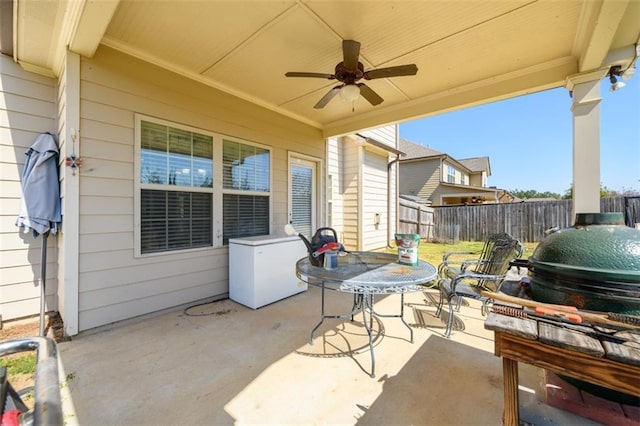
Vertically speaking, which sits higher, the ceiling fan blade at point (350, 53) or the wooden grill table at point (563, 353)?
the ceiling fan blade at point (350, 53)

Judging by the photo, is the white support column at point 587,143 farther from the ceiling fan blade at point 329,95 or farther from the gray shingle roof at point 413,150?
the gray shingle roof at point 413,150

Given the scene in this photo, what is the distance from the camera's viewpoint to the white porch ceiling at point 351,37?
2125mm

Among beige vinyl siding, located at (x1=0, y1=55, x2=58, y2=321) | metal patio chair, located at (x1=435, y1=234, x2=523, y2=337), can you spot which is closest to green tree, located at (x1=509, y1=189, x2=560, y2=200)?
metal patio chair, located at (x1=435, y1=234, x2=523, y2=337)

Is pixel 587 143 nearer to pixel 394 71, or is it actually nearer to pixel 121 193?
pixel 394 71

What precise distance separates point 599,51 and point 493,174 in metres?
24.3

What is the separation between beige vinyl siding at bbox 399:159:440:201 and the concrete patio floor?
12045mm

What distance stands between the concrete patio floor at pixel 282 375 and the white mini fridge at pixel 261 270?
17.1 inches

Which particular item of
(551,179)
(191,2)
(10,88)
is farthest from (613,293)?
(551,179)

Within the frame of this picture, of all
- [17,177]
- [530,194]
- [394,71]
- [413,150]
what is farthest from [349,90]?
[530,194]

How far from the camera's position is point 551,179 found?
19969mm

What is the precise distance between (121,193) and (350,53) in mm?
2747

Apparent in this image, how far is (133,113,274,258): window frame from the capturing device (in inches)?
110

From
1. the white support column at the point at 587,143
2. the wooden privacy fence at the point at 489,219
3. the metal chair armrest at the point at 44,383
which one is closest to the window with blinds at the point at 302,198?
Result: the white support column at the point at 587,143

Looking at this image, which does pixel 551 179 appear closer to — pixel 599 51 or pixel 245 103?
pixel 599 51
